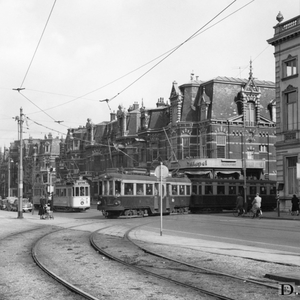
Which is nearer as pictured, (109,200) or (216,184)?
(109,200)

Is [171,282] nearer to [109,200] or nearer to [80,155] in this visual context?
[109,200]

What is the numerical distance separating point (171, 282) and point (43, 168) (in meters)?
94.1

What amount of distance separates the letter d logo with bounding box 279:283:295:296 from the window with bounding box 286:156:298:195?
27600 millimetres

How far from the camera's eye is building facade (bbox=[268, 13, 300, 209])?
115 feet

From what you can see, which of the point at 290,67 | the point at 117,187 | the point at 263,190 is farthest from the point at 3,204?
the point at 290,67

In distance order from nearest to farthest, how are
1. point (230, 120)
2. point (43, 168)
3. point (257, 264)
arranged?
point (257, 264)
point (230, 120)
point (43, 168)

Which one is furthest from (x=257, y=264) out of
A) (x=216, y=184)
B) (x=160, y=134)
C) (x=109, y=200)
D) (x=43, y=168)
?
(x=43, y=168)

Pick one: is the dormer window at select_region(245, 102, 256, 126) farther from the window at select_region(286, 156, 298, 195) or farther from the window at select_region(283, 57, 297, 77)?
the window at select_region(286, 156, 298, 195)

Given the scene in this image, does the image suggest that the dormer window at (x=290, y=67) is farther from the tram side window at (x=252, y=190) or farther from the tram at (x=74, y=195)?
the tram at (x=74, y=195)

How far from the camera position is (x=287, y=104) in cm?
3628

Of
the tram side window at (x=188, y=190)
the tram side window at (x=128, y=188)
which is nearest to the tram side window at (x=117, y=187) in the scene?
the tram side window at (x=128, y=188)

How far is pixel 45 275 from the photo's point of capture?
10.4 m

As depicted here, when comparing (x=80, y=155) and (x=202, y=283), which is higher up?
(x=80, y=155)

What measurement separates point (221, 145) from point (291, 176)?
18.0 metres
